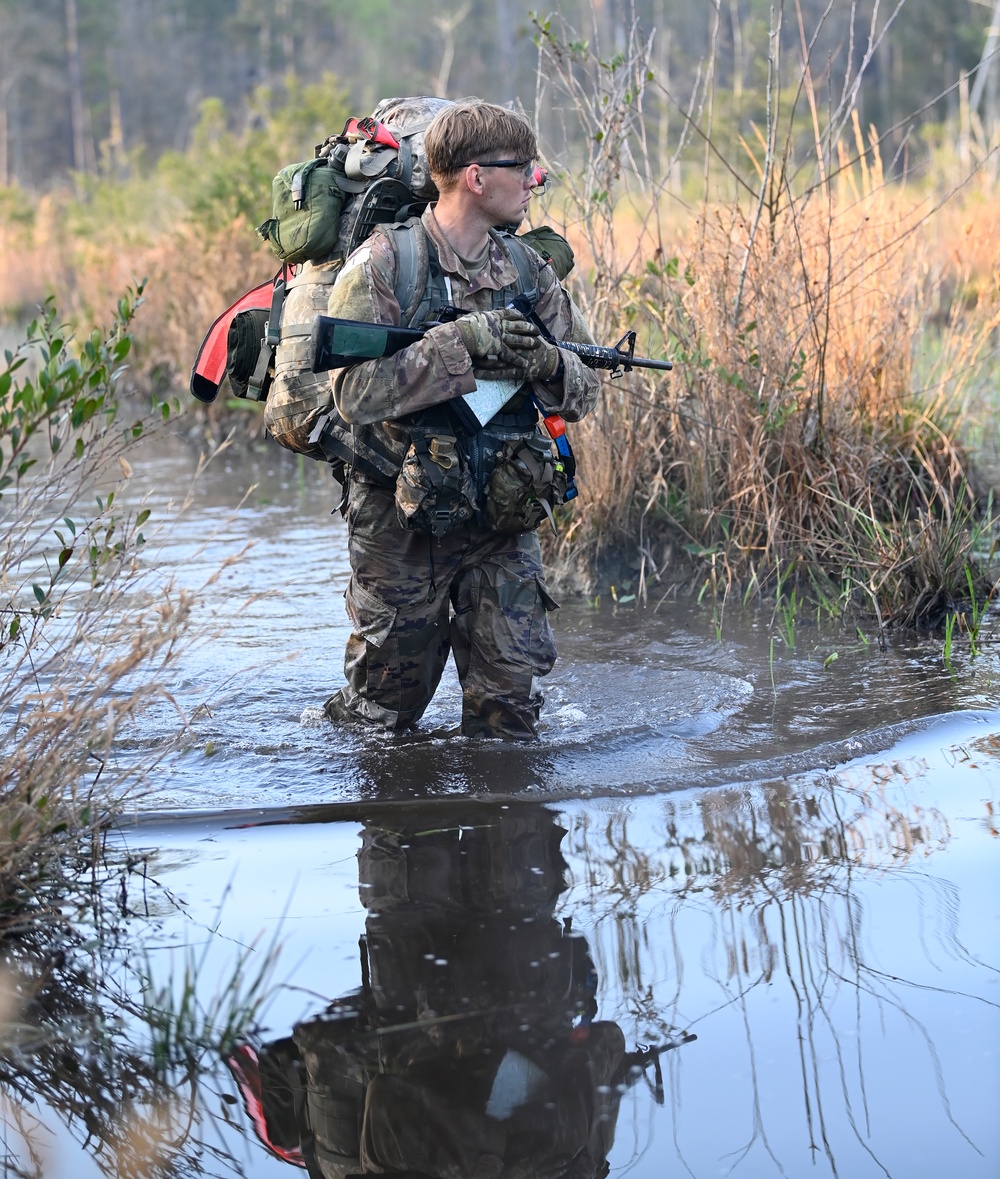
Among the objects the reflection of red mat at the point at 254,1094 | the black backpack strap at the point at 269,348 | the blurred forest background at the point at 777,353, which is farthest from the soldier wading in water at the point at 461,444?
the reflection of red mat at the point at 254,1094

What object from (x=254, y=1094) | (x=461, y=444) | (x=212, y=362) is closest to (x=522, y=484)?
(x=461, y=444)

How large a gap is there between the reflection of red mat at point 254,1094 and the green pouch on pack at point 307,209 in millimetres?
2218

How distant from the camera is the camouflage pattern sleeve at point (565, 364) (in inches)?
145

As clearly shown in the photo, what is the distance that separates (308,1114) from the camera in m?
2.31

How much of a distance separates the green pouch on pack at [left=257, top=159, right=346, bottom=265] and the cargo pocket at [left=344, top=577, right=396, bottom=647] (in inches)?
38.9

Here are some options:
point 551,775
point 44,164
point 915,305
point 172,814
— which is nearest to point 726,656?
point 551,775

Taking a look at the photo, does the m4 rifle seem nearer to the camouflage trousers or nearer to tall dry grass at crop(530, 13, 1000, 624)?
the camouflage trousers

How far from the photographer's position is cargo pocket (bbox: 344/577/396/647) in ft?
12.9

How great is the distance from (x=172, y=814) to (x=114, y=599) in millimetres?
786

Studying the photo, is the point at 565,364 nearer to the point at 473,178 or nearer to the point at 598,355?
the point at 598,355

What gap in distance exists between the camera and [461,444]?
145 inches

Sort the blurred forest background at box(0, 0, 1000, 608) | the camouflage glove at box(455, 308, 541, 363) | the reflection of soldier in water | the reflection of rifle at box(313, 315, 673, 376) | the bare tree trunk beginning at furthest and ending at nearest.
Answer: the bare tree trunk → the blurred forest background at box(0, 0, 1000, 608) → the camouflage glove at box(455, 308, 541, 363) → the reflection of rifle at box(313, 315, 673, 376) → the reflection of soldier in water

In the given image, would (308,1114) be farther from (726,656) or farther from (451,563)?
(726,656)

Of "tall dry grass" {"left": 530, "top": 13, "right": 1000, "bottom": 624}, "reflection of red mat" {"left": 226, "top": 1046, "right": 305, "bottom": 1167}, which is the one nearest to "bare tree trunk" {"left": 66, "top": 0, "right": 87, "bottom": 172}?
"tall dry grass" {"left": 530, "top": 13, "right": 1000, "bottom": 624}
